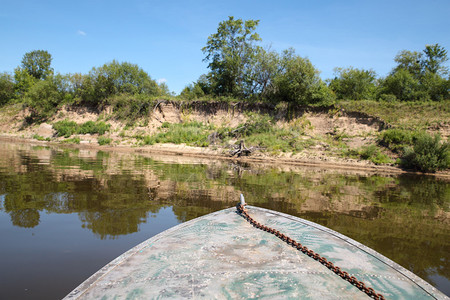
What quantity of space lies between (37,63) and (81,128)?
120 feet

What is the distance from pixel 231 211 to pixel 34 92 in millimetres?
40418

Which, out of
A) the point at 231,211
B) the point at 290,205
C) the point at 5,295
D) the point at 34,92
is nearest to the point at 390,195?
the point at 290,205

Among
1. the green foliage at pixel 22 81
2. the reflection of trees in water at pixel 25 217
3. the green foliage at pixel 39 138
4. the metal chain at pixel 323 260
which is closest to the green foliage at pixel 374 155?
the metal chain at pixel 323 260

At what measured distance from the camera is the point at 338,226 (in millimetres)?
5973

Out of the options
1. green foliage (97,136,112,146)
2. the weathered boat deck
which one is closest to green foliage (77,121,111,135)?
green foliage (97,136,112,146)

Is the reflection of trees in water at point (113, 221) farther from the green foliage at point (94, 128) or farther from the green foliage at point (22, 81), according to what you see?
the green foliage at point (22, 81)

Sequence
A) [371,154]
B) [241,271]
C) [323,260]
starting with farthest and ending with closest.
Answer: [371,154]
[323,260]
[241,271]

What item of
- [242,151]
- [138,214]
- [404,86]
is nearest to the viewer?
[138,214]

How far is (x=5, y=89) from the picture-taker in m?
47.5

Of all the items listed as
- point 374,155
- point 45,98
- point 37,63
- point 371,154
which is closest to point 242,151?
point 371,154

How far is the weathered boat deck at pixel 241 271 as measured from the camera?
2609 millimetres

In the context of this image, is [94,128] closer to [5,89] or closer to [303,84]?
[303,84]

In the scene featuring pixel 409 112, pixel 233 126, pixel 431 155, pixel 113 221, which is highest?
pixel 409 112

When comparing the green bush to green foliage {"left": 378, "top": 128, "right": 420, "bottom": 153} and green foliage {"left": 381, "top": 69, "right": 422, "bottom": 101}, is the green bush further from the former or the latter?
green foliage {"left": 381, "top": 69, "right": 422, "bottom": 101}
